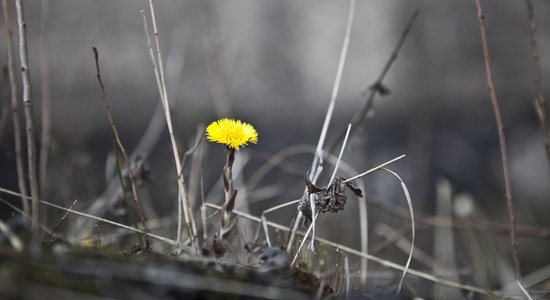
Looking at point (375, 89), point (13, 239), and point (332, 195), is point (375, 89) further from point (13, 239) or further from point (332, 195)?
point (13, 239)

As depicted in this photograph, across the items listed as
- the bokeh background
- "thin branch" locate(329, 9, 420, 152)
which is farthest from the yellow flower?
the bokeh background

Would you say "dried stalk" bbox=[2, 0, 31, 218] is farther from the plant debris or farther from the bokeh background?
the bokeh background

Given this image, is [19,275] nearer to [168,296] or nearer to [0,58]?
[168,296]

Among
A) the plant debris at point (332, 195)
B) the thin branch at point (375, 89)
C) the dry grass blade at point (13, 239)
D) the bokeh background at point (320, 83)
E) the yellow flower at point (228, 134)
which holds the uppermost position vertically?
the bokeh background at point (320, 83)

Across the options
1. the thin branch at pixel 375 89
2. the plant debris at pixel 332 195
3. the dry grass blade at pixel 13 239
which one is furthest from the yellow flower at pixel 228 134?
the thin branch at pixel 375 89

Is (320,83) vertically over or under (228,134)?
over

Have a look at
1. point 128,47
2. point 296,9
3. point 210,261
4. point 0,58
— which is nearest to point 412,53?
point 296,9

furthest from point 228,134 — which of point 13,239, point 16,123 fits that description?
point 16,123

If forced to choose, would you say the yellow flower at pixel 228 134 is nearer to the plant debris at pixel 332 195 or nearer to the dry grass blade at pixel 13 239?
the plant debris at pixel 332 195

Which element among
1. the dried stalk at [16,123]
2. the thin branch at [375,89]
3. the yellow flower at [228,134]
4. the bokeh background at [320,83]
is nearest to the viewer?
the yellow flower at [228,134]
